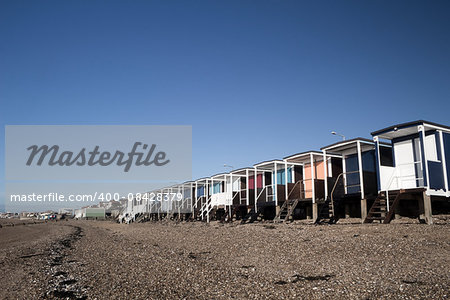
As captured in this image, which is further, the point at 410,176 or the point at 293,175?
the point at 293,175

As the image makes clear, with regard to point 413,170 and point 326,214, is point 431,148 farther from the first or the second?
point 326,214

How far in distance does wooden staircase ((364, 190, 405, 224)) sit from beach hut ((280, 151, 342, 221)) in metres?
3.62

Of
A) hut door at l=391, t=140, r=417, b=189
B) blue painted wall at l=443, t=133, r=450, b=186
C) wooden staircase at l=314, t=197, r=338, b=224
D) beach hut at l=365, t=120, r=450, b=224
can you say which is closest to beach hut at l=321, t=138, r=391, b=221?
wooden staircase at l=314, t=197, r=338, b=224

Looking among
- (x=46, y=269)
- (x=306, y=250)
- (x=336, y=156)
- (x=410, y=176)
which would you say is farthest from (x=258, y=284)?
(x=336, y=156)

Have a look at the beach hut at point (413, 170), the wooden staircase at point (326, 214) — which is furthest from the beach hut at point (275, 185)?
the beach hut at point (413, 170)

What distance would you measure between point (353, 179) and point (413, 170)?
3908 mm

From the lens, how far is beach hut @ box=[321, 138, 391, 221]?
16656 mm

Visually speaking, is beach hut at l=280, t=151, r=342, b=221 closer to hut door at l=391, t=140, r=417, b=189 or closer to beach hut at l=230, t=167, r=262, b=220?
beach hut at l=230, t=167, r=262, b=220

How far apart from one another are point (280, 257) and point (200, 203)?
23.1m

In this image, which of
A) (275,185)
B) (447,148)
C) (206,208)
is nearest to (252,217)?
(275,185)

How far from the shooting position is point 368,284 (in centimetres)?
673

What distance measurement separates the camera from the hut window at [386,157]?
16425 mm

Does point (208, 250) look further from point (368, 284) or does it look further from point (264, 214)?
point (264, 214)

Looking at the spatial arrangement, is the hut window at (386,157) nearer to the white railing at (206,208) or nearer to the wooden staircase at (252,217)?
the wooden staircase at (252,217)
